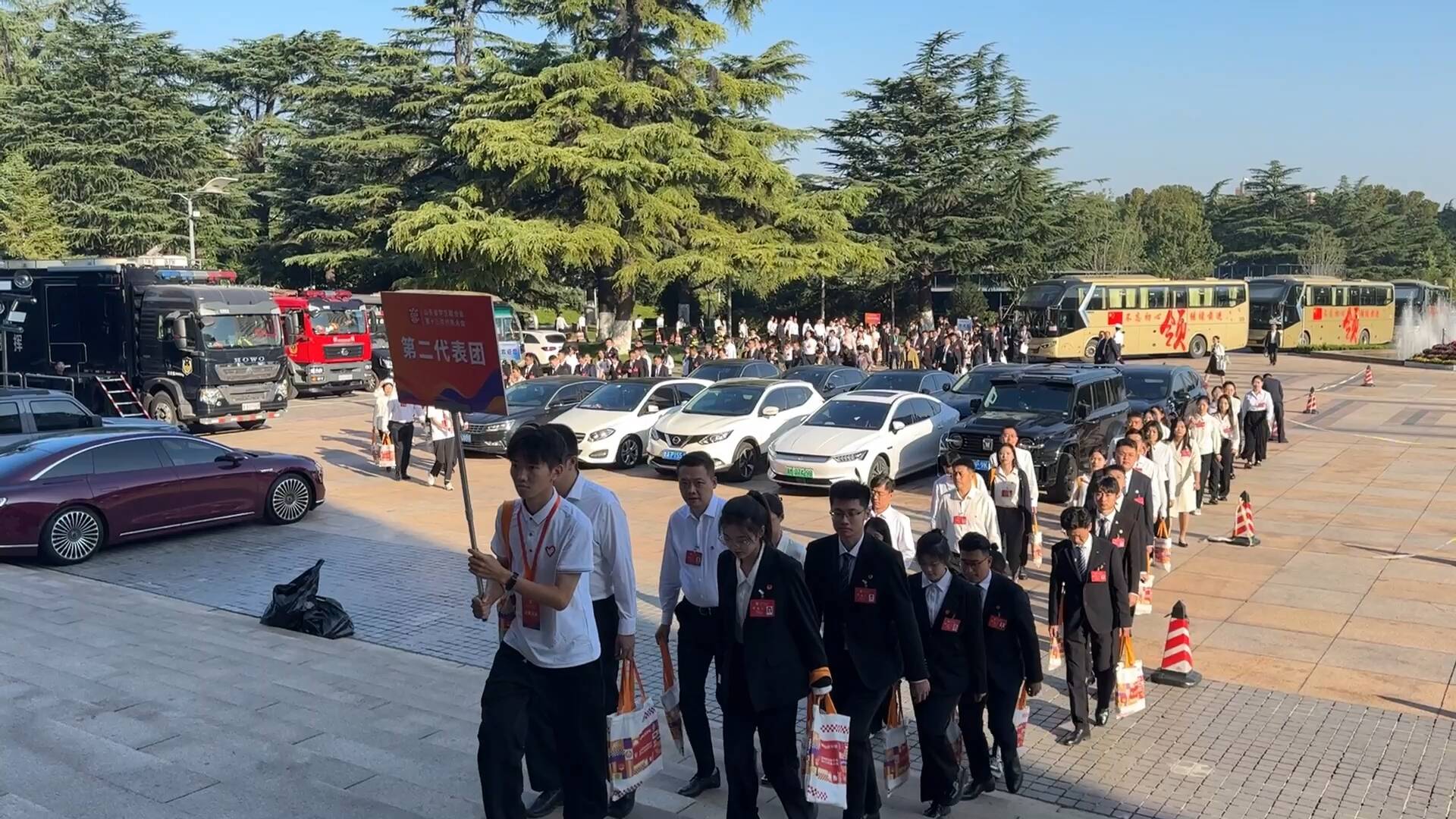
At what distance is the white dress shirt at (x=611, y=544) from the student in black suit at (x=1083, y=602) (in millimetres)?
2992

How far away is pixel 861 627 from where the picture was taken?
5387 mm

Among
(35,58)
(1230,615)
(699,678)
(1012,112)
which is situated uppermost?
(35,58)

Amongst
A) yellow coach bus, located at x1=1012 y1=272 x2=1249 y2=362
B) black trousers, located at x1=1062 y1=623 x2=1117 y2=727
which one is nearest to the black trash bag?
black trousers, located at x1=1062 y1=623 x2=1117 y2=727

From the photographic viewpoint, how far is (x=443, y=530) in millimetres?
14367

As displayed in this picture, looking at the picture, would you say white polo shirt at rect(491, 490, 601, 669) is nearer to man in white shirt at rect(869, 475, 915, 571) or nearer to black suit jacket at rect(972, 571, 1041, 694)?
black suit jacket at rect(972, 571, 1041, 694)

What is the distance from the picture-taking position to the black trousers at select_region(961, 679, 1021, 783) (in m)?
6.10

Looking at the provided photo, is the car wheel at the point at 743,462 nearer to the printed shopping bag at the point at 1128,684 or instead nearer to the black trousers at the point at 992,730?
the printed shopping bag at the point at 1128,684

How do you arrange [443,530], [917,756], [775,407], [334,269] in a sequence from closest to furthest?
[917,756]
[443,530]
[775,407]
[334,269]

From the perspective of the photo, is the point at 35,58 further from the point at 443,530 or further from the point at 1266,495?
the point at 1266,495

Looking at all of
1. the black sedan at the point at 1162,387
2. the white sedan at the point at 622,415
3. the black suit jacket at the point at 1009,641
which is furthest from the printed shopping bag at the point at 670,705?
the black sedan at the point at 1162,387

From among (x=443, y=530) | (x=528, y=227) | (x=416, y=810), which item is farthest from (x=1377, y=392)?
(x=416, y=810)

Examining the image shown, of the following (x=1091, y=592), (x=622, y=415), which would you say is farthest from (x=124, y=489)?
(x=1091, y=592)

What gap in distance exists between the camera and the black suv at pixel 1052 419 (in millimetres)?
15852

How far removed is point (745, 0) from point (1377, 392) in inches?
928
